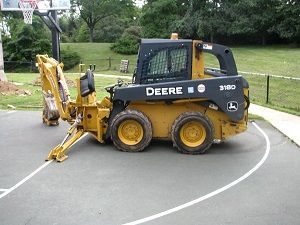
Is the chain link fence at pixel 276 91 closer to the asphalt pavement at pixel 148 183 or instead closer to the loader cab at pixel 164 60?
the asphalt pavement at pixel 148 183

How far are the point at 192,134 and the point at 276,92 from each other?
11.4 metres

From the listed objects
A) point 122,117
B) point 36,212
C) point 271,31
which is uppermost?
point 271,31

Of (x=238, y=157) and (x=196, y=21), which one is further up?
(x=196, y=21)

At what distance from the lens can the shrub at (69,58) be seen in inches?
1642

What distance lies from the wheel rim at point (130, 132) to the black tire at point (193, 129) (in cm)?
72

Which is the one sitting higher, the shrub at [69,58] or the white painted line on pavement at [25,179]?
the shrub at [69,58]

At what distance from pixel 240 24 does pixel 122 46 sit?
36.4 feet

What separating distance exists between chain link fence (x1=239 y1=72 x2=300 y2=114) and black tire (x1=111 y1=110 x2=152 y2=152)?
7019 millimetres

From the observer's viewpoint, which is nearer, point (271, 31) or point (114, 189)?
point (114, 189)

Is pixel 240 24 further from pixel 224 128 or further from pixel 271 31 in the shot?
pixel 224 128

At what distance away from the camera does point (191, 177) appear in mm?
8195

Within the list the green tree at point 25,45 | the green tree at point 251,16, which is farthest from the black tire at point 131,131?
the green tree at point 251,16

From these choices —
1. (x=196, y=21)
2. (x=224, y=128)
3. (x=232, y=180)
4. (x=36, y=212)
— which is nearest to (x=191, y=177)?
(x=232, y=180)

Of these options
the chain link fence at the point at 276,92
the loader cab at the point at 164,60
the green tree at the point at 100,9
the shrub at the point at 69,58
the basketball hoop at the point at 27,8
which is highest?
the green tree at the point at 100,9
